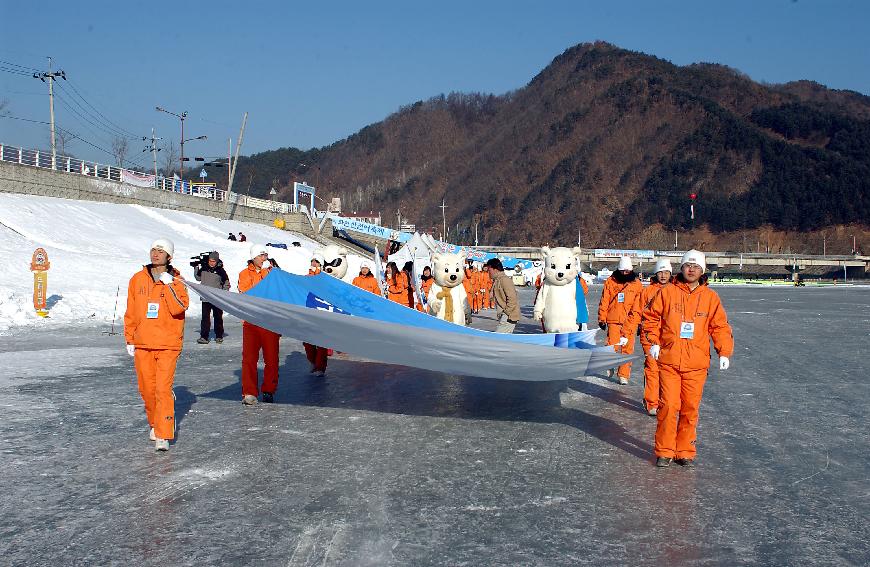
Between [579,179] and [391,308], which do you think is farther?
[579,179]

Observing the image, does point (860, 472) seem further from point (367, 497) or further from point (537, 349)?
point (367, 497)

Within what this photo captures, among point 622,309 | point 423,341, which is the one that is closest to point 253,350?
point 423,341

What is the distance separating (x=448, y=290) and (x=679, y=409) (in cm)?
636

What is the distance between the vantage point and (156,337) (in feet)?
24.3

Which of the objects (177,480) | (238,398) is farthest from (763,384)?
(177,480)

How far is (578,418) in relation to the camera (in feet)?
30.1

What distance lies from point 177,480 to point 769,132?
7510 inches

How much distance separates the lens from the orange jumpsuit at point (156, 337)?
24.3ft

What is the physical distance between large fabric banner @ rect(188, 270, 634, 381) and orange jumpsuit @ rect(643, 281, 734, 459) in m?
1.01

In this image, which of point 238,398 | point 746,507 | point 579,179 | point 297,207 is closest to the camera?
point 746,507

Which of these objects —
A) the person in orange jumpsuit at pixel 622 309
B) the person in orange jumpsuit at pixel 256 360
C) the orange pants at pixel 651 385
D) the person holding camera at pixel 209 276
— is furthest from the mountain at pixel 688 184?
the person in orange jumpsuit at pixel 256 360

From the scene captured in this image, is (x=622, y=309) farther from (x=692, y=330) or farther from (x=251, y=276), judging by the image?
(x=251, y=276)

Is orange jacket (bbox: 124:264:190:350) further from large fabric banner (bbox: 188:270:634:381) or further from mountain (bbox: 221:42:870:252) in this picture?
mountain (bbox: 221:42:870:252)

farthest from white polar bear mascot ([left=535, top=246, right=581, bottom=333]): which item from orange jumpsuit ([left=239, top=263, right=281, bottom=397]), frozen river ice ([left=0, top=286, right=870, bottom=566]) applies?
orange jumpsuit ([left=239, top=263, right=281, bottom=397])
